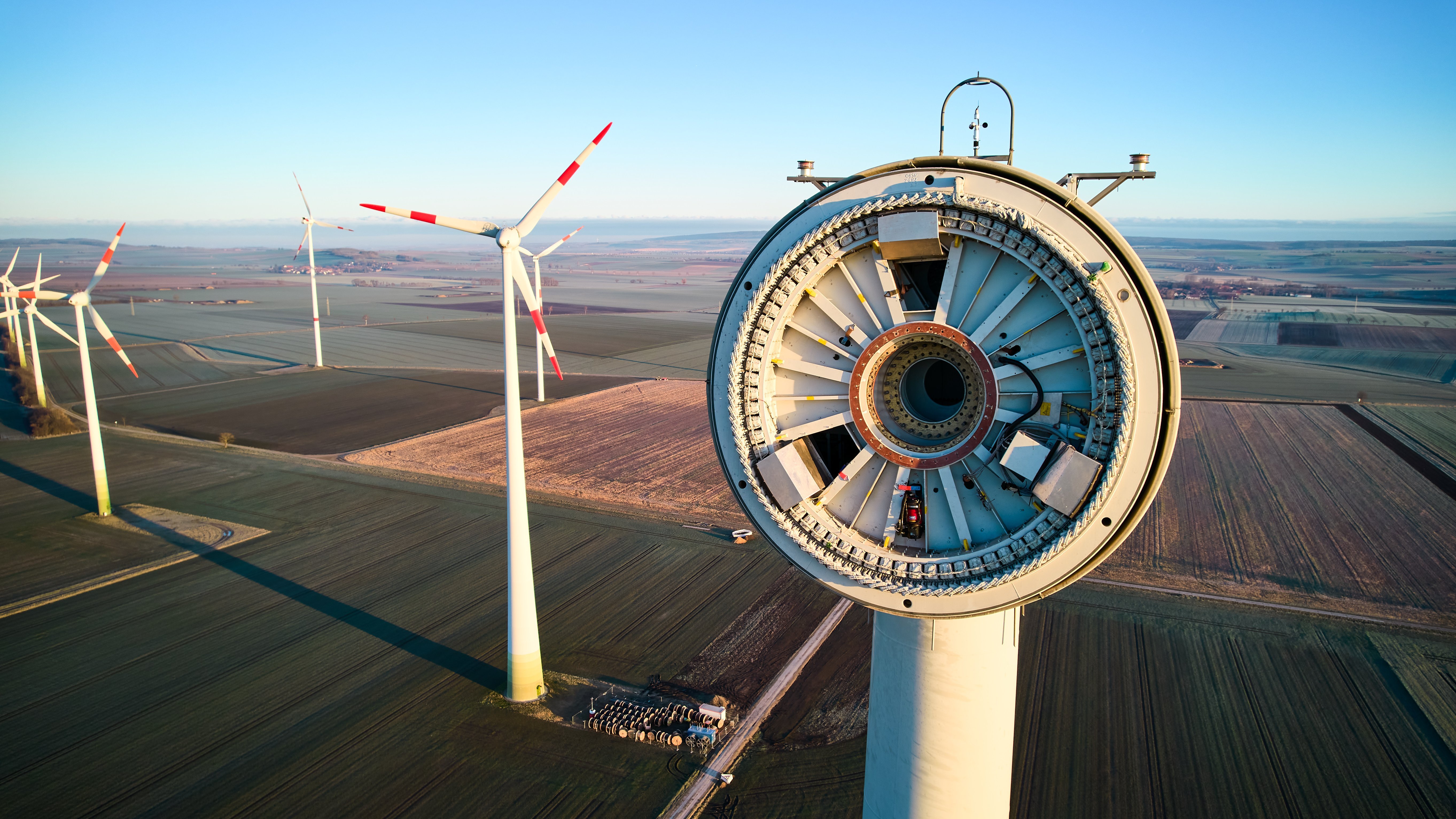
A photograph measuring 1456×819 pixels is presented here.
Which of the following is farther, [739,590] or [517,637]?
[739,590]

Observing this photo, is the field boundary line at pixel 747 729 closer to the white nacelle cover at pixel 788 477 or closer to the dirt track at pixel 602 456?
the dirt track at pixel 602 456

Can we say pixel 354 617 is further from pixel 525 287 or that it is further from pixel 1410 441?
pixel 1410 441

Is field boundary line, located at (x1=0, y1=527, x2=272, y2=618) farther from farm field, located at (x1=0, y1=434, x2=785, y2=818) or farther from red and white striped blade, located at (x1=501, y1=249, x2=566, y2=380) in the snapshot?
red and white striped blade, located at (x1=501, y1=249, x2=566, y2=380)

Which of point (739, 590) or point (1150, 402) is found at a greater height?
point (1150, 402)

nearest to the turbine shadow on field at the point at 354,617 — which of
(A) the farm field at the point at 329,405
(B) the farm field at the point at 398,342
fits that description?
(A) the farm field at the point at 329,405

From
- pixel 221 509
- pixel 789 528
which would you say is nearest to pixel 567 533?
pixel 221 509

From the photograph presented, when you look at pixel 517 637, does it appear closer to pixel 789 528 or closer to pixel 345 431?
pixel 789 528

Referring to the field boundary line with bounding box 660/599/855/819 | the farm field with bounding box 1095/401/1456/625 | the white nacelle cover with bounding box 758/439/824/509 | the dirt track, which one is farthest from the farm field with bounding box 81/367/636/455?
the white nacelle cover with bounding box 758/439/824/509
